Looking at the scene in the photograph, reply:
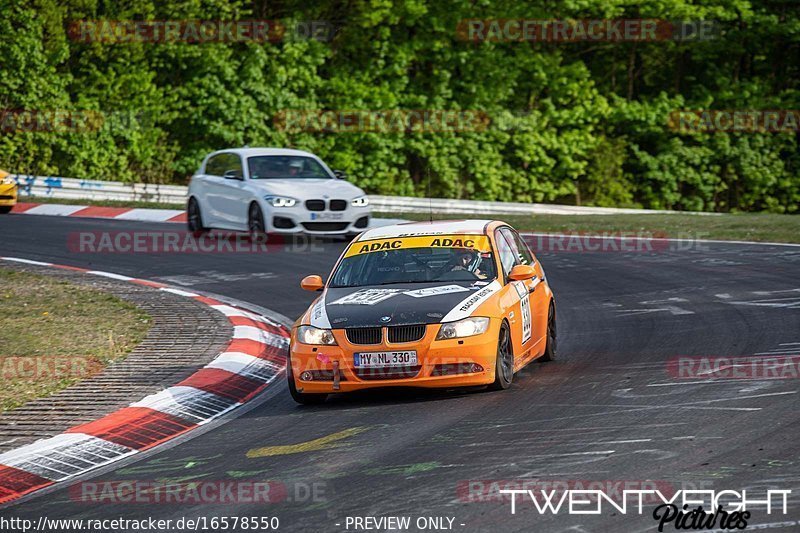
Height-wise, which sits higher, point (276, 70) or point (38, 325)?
point (276, 70)

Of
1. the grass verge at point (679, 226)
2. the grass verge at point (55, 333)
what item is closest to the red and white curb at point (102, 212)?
the grass verge at point (679, 226)

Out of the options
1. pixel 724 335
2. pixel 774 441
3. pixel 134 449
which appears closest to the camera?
pixel 774 441

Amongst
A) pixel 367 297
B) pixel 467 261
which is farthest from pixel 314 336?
pixel 467 261

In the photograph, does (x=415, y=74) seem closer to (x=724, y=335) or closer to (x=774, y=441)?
(x=724, y=335)

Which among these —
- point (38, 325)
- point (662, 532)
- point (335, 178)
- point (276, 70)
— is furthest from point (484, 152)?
point (662, 532)

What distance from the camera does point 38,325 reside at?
13188 mm

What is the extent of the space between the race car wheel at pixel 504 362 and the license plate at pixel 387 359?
2.14 ft

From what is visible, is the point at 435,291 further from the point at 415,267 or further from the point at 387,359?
the point at 387,359

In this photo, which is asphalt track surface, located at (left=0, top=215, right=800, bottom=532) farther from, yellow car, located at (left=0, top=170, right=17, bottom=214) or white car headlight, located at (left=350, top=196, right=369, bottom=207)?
yellow car, located at (left=0, top=170, right=17, bottom=214)

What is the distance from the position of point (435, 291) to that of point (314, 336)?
104 centimetres

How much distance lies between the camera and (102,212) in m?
27.3

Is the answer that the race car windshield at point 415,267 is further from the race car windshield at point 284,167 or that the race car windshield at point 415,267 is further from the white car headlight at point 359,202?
the race car windshield at point 284,167

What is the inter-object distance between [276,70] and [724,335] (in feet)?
90.8

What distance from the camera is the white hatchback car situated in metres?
21.8
